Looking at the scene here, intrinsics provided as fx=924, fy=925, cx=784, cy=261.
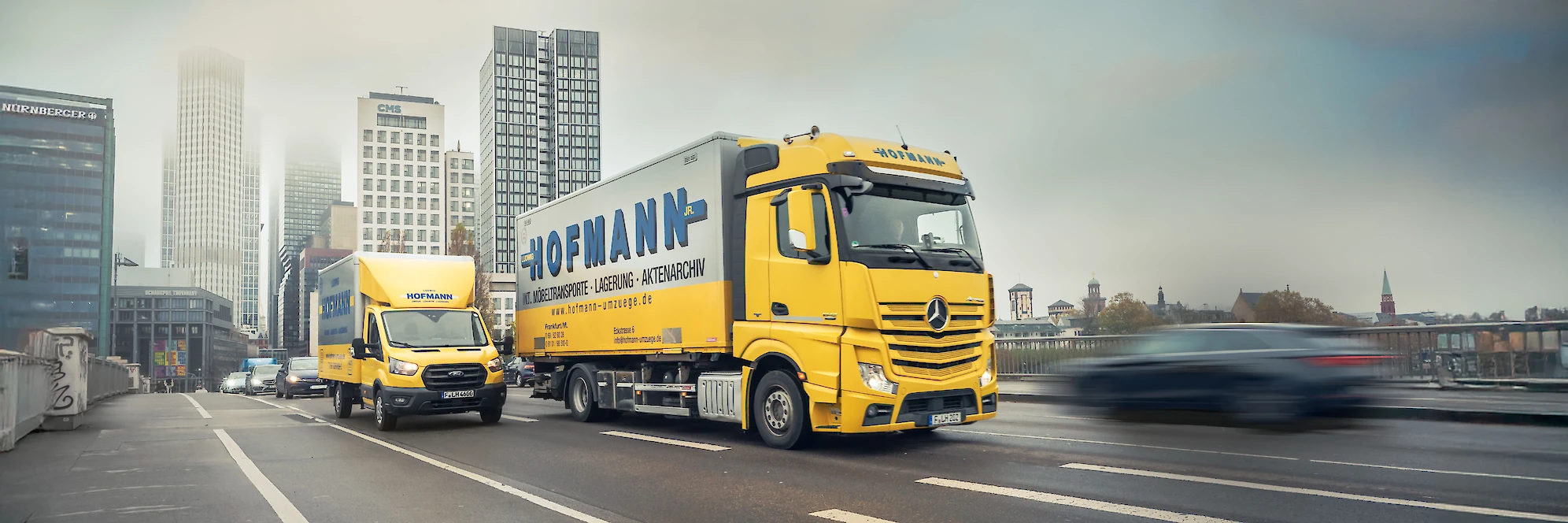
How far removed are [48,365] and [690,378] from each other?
13092 millimetres

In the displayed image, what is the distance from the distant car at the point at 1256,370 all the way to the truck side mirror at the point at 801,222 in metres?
5.46

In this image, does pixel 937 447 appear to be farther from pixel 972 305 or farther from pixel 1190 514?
pixel 1190 514

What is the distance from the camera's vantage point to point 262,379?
37.7 metres

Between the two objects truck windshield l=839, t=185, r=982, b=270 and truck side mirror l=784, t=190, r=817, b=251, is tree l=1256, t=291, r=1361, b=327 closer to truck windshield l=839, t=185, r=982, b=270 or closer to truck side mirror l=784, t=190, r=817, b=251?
truck windshield l=839, t=185, r=982, b=270

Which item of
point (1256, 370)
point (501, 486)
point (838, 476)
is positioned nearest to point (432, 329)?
point (501, 486)

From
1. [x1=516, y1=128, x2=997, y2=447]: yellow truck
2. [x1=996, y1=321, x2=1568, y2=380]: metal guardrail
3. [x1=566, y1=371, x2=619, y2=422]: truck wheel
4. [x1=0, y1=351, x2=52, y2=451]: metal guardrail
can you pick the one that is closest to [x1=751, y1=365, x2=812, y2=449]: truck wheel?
Result: [x1=516, y1=128, x2=997, y2=447]: yellow truck

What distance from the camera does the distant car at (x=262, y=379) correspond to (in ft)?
123

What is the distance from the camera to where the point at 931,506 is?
6.36 meters

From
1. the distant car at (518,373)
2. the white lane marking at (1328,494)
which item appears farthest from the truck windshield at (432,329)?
the distant car at (518,373)

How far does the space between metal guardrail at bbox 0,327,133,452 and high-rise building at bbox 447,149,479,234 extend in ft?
484

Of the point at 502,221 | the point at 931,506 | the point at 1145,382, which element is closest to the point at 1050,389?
the point at 1145,382

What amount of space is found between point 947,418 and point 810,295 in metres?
1.93

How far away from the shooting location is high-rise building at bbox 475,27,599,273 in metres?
159

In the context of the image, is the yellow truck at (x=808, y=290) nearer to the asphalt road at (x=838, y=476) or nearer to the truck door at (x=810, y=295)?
the truck door at (x=810, y=295)
